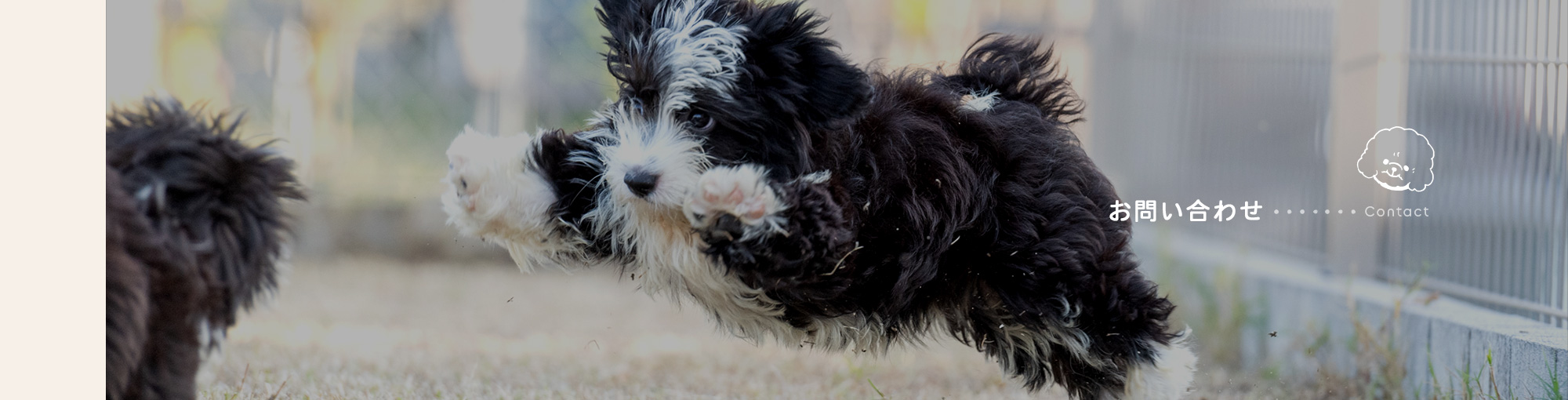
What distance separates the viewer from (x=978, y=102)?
2.95 m

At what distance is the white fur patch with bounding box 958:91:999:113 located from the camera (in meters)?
2.86

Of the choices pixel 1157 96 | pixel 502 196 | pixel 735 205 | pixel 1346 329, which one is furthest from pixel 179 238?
pixel 1157 96

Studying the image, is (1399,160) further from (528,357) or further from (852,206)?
(528,357)

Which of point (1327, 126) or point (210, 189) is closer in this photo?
point (210, 189)

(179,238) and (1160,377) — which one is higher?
(179,238)

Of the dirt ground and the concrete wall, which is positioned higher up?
the concrete wall

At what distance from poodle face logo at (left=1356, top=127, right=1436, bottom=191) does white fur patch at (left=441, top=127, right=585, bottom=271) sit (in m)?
3.41

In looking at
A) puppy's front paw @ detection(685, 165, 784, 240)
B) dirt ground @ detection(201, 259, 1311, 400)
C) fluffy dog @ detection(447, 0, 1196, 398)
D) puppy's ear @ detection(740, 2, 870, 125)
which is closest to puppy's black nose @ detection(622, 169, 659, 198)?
fluffy dog @ detection(447, 0, 1196, 398)

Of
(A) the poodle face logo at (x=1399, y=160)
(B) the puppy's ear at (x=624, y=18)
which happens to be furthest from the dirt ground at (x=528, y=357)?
(A) the poodle face logo at (x=1399, y=160)

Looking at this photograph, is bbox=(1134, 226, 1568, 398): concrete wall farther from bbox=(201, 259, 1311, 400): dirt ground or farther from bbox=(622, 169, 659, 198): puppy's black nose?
bbox=(622, 169, 659, 198): puppy's black nose

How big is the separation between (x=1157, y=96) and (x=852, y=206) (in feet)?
17.5

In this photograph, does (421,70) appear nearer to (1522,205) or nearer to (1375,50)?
(1375,50)

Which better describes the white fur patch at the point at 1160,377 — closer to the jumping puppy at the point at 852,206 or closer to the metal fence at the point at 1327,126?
the jumping puppy at the point at 852,206

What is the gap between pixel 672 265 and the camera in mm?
2609
